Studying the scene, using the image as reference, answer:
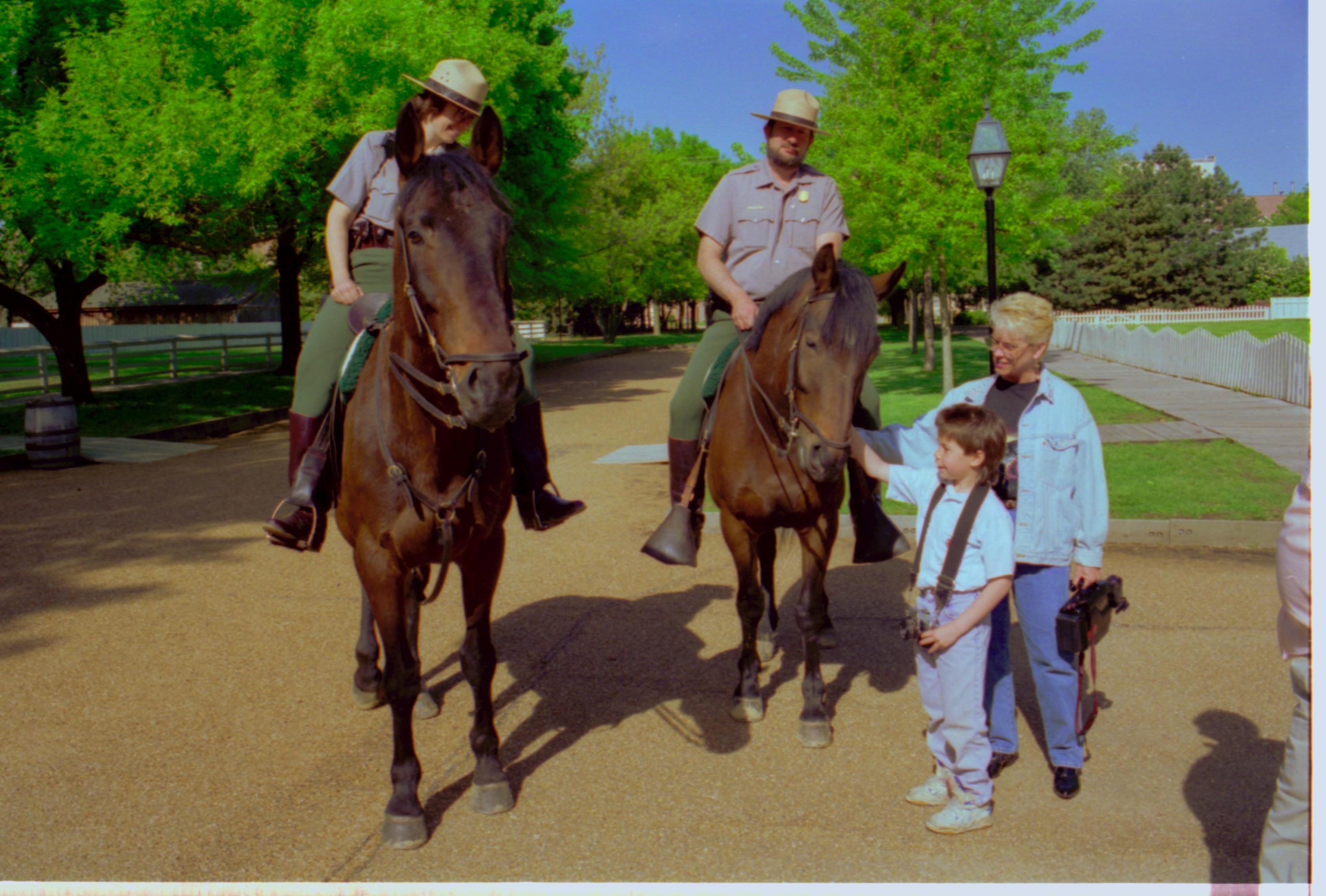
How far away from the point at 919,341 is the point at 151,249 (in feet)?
125

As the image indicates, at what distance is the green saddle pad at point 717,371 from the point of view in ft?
17.5

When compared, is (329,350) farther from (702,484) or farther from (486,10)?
(486,10)

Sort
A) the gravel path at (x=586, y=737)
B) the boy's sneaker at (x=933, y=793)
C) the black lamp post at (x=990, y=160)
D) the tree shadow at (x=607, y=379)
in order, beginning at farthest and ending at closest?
the tree shadow at (x=607, y=379) < the black lamp post at (x=990, y=160) < the boy's sneaker at (x=933, y=793) < the gravel path at (x=586, y=737)

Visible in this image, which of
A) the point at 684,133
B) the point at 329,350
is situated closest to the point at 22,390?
the point at 329,350

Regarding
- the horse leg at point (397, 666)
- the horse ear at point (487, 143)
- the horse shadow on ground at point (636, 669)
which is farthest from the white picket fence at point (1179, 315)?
the horse leg at point (397, 666)

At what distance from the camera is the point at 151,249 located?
2008 cm

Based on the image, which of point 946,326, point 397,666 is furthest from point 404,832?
point 946,326

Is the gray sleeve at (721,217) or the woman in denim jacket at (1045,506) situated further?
the gray sleeve at (721,217)

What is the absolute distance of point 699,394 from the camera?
5.44m

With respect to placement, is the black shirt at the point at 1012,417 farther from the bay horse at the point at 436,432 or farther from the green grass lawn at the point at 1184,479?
the bay horse at the point at 436,432

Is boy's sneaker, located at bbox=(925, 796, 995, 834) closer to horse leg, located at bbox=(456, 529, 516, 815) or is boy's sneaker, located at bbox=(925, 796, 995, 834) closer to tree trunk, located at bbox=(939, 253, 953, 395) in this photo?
horse leg, located at bbox=(456, 529, 516, 815)

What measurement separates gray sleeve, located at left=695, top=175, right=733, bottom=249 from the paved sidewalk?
494cm

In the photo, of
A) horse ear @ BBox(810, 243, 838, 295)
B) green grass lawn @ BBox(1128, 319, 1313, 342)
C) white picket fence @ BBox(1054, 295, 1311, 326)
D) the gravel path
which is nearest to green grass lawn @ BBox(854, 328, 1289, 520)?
the gravel path

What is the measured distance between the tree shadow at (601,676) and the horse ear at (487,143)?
2.72 metres
